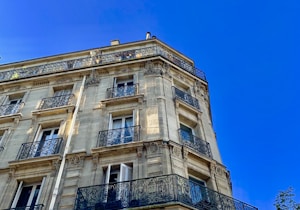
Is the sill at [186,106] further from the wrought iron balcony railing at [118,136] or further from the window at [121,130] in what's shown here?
the wrought iron balcony railing at [118,136]

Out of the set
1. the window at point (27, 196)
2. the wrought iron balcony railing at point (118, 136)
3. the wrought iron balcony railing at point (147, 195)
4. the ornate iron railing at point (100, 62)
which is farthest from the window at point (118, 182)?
the ornate iron railing at point (100, 62)

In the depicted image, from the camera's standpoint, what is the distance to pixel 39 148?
1137 cm

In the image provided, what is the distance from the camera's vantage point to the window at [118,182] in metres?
8.45

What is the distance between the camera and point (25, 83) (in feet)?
49.8

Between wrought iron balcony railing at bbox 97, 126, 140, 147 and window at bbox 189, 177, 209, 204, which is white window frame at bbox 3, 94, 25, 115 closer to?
wrought iron balcony railing at bbox 97, 126, 140, 147

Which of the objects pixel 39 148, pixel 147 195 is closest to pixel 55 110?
pixel 39 148

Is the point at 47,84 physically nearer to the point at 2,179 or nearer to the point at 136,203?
the point at 2,179

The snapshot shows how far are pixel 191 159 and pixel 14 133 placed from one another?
6933mm

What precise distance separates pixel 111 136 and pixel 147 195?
327 centimetres

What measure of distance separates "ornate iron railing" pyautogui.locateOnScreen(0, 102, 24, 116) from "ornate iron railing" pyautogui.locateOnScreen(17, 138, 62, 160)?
8.90 feet

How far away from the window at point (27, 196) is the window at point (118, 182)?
87.6 inches

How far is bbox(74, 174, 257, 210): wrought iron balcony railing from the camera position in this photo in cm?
810

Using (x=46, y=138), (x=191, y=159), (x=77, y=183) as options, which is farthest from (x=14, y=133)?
(x=191, y=159)

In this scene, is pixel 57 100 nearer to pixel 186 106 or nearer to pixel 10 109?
pixel 10 109
